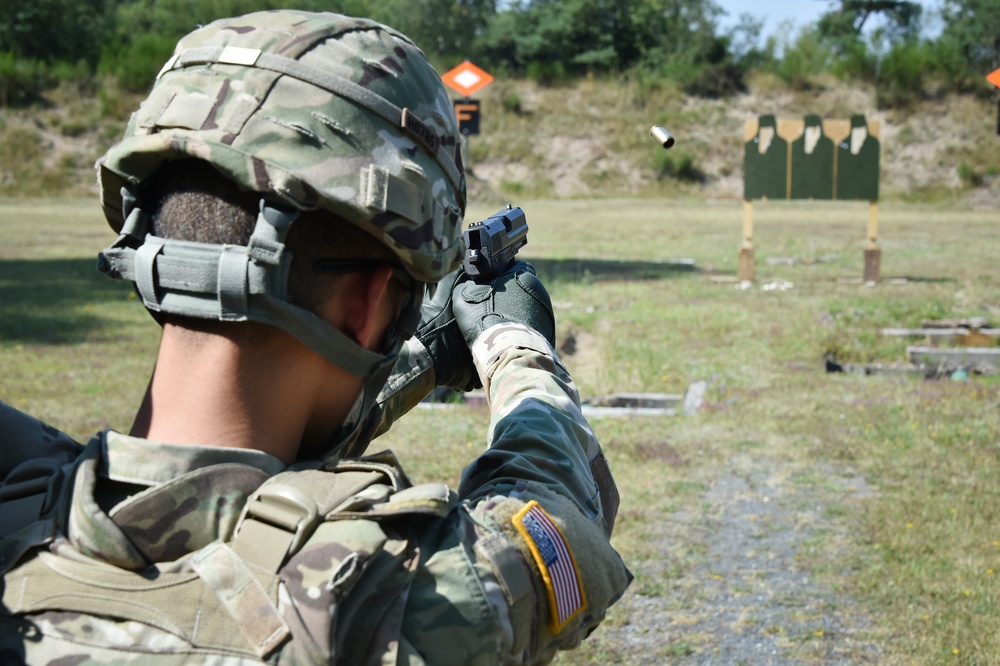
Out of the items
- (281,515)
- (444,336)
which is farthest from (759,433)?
(281,515)

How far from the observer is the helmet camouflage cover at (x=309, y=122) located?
1205mm

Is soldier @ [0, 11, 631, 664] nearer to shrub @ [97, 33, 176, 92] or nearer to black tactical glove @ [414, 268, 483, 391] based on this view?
black tactical glove @ [414, 268, 483, 391]

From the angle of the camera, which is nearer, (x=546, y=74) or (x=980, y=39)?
(x=980, y=39)

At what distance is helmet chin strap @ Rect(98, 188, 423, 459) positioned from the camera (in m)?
1.16

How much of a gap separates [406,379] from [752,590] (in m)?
2.55

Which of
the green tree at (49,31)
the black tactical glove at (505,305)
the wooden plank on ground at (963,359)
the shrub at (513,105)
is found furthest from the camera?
the shrub at (513,105)

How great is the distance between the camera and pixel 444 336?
200cm

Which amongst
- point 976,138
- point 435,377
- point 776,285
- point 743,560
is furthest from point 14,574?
point 976,138

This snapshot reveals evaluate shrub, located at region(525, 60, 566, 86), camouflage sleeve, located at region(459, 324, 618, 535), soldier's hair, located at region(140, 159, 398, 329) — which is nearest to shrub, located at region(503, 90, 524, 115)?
shrub, located at region(525, 60, 566, 86)

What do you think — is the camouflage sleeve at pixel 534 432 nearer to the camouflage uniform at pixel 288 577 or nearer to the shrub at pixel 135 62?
the camouflage uniform at pixel 288 577

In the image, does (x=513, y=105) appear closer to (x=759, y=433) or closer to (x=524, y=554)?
(x=759, y=433)

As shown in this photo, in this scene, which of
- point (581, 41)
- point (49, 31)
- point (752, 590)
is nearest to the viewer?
point (752, 590)

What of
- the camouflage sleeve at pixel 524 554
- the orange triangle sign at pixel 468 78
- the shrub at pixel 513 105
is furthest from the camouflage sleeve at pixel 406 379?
the shrub at pixel 513 105

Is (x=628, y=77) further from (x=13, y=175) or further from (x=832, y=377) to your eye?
(x=832, y=377)
